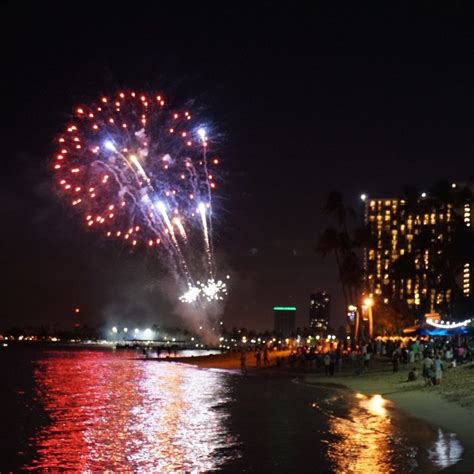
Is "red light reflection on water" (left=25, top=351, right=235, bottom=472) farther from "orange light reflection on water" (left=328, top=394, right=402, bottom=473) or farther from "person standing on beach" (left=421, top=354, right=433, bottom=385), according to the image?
"person standing on beach" (left=421, top=354, right=433, bottom=385)

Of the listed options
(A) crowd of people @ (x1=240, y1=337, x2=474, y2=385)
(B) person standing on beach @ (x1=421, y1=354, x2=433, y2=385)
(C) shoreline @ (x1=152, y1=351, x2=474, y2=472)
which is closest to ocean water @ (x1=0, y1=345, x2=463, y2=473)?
(C) shoreline @ (x1=152, y1=351, x2=474, y2=472)

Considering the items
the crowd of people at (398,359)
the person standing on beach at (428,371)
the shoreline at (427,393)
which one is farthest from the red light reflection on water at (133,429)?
the crowd of people at (398,359)

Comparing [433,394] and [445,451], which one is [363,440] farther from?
[433,394]

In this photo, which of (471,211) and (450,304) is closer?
(450,304)

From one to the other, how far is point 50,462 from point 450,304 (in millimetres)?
50355

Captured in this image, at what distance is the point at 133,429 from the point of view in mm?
23406

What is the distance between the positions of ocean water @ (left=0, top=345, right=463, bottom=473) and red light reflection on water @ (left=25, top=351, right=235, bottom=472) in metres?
0.03

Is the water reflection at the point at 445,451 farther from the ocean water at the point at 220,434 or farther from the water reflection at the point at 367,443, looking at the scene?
the water reflection at the point at 367,443

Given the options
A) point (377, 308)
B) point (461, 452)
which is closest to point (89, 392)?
point (461, 452)

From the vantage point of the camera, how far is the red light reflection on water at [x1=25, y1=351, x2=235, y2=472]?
17719 mm

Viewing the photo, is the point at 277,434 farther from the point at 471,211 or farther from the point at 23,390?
the point at 471,211

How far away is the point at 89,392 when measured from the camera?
125ft

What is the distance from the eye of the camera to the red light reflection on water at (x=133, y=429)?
1772 centimetres

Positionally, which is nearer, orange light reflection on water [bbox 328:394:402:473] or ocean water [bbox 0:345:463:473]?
orange light reflection on water [bbox 328:394:402:473]
